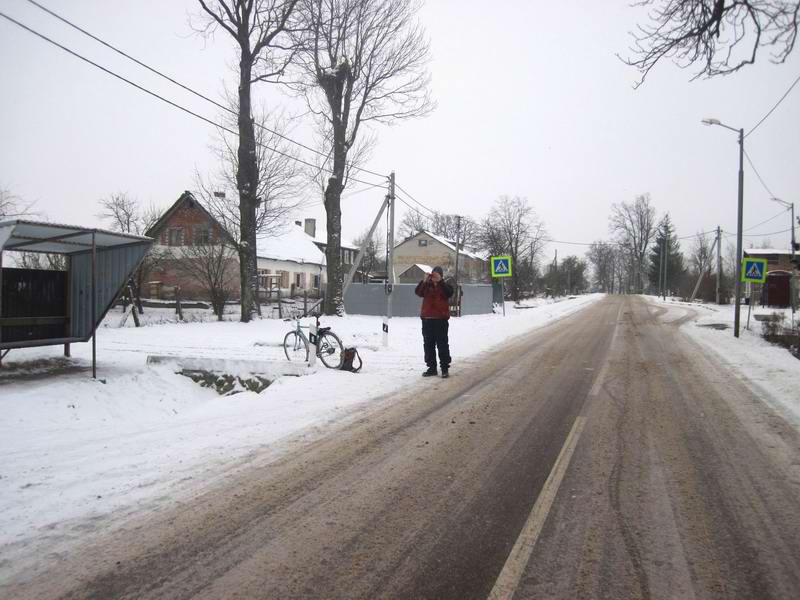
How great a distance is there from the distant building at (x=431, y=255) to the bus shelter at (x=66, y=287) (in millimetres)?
50242

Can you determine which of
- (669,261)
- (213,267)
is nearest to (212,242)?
(213,267)

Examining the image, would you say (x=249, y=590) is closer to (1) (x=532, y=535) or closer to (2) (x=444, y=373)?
(1) (x=532, y=535)

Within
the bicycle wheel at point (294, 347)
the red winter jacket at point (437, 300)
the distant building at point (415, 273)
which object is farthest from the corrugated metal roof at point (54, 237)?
the distant building at point (415, 273)

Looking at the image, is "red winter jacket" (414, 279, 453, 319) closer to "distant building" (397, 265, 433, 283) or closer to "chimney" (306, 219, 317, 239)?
"distant building" (397, 265, 433, 283)

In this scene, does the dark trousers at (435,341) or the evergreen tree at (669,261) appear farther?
the evergreen tree at (669,261)

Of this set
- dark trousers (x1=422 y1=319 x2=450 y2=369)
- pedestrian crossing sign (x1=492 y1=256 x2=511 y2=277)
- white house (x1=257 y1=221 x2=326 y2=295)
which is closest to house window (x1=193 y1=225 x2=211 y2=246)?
pedestrian crossing sign (x1=492 y1=256 x2=511 y2=277)

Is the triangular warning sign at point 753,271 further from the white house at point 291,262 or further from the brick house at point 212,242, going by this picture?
the white house at point 291,262

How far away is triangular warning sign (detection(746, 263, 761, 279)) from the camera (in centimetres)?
1755

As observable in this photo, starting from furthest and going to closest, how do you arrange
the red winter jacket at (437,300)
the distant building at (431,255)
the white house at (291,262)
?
1. the distant building at (431,255)
2. the white house at (291,262)
3. the red winter jacket at (437,300)

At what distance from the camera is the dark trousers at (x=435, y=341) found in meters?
8.66

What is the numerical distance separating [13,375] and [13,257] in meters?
18.6

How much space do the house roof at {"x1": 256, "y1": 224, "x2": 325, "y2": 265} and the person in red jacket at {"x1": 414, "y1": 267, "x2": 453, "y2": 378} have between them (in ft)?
114

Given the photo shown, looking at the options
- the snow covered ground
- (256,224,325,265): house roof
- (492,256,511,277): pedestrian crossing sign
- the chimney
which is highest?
the chimney

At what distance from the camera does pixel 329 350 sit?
9.44 meters
